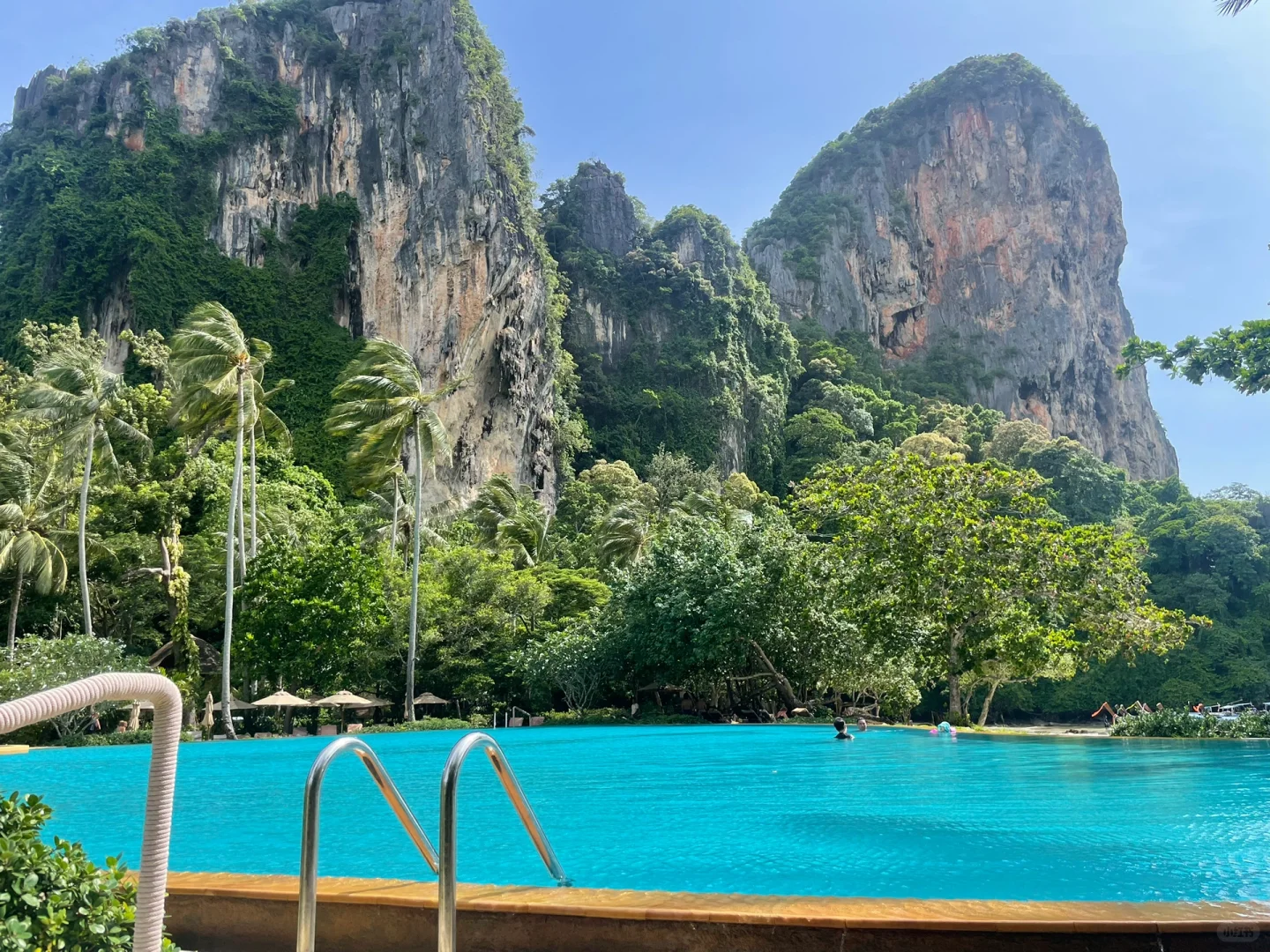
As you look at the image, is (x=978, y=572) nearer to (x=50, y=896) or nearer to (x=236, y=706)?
(x=236, y=706)

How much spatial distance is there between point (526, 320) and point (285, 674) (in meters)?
24.7

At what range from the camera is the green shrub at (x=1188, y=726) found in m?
15.6

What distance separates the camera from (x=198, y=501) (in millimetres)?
29375

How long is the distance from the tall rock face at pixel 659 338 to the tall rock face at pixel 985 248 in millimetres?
15056

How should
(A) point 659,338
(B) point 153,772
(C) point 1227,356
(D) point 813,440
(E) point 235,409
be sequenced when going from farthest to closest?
(A) point 659,338, (D) point 813,440, (E) point 235,409, (C) point 1227,356, (B) point 153,772

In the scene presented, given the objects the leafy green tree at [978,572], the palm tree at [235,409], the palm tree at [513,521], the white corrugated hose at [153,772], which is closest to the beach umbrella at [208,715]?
the palm tree at [235,409]

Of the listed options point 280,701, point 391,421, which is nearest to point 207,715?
point 280,701

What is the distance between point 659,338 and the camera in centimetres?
5469

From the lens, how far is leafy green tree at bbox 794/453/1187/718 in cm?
1669

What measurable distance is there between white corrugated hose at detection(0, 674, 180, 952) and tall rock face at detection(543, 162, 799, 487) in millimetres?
48935

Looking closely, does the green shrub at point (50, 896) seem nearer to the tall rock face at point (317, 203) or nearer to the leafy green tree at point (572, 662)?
the leafy green tree at point (572, 662)

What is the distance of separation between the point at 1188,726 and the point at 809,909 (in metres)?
16.2

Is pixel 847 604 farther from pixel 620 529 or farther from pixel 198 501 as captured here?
pixel 198 501

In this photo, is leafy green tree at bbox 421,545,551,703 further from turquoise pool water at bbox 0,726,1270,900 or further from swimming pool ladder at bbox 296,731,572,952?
swimming pool ladder at bbox 296,731,572,952
